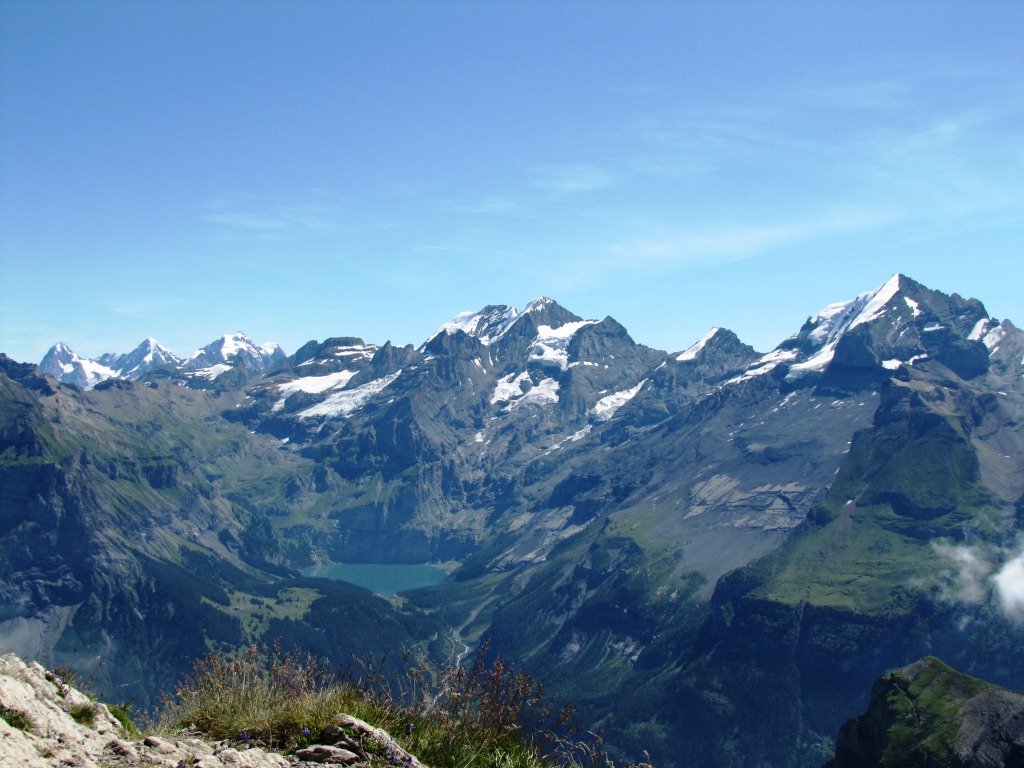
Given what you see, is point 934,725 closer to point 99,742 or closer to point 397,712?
point 397,712

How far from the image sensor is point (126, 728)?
39.8 ft

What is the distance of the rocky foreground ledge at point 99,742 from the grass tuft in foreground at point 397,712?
304mm

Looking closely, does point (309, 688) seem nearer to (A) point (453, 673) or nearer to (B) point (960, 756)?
(A) point (453, 673)

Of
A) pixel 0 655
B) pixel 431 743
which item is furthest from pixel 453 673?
pixel 0 655

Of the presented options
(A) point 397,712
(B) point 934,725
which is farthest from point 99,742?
(B) point 934,725

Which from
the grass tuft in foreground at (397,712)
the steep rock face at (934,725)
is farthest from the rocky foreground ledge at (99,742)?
the steep rock face at (934,725)

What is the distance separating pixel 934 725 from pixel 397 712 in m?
81.9

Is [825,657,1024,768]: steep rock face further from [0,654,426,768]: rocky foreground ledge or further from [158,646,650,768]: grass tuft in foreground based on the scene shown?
[0,654,426,768]: rocky foreground ledge

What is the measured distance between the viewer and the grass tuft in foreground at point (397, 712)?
39.8ft

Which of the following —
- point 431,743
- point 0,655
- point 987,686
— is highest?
point 0,655

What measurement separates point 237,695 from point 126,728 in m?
1.66

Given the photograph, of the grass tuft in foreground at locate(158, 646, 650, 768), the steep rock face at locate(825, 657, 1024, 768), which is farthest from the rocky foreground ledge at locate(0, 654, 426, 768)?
the steep rock face at locate(825, 657, 1024, 768)

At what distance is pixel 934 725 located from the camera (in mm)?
78500

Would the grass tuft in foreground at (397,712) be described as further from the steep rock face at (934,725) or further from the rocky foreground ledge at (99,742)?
the steep rock face at (934,725)
